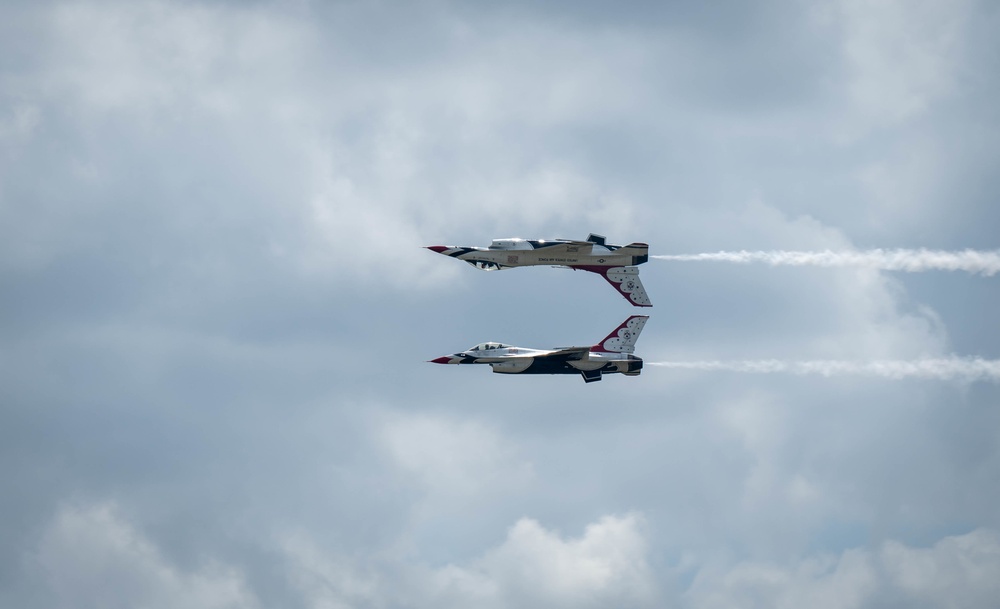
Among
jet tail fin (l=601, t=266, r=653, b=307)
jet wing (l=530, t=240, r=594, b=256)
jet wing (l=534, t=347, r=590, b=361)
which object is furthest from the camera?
jet tail fin (l=601, t=266, r=653, b=307)

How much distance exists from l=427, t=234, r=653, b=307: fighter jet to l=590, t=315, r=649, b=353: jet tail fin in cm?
271

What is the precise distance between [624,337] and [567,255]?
30.1 ft

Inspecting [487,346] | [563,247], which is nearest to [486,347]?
[487,346]

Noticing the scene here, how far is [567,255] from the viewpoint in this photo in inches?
5512

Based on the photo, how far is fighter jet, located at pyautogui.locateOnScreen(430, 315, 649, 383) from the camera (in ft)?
451

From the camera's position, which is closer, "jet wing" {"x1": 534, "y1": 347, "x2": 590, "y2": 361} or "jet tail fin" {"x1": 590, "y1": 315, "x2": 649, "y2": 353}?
"jet wing" {"x1": 534, "y1": 347, "x2": 590, "y2": 361}

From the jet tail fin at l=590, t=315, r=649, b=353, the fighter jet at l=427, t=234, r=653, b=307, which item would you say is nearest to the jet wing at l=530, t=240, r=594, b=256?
the fighter jet at l=427, t=234, r=653, b=307

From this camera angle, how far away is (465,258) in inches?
5502

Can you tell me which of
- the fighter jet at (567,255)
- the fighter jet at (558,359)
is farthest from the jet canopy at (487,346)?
the fighter jet at (567,255)

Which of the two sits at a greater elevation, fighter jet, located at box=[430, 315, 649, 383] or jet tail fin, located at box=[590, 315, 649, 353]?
jet tail fin, located at box=[590, 315, 649, 353]

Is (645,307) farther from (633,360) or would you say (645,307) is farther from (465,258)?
(465,258)

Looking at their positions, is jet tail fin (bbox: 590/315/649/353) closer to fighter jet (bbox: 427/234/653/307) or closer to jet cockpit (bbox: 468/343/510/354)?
fighter jet (bbox: 427/234/653/307)

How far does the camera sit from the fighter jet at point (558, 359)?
13738 centimetres

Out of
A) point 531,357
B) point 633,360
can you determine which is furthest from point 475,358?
point 633,360
